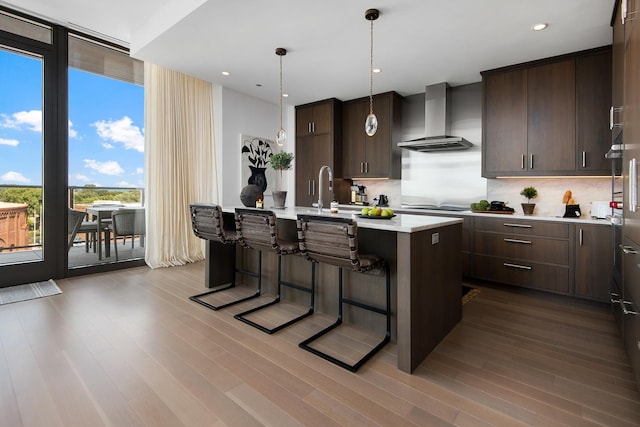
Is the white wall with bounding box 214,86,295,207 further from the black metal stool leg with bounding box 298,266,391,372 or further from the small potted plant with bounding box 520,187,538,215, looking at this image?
the small potted plant with bounding box 520,187,538,215

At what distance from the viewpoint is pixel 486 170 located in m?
4.07

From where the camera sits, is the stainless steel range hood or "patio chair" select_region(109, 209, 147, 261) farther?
the stainless steel range hood

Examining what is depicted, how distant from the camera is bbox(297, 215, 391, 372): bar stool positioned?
2029mm

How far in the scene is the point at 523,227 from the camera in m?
3.50

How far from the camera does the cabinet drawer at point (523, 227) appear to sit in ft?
10.8

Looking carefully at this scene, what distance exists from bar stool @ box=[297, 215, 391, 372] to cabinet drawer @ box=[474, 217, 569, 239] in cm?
203

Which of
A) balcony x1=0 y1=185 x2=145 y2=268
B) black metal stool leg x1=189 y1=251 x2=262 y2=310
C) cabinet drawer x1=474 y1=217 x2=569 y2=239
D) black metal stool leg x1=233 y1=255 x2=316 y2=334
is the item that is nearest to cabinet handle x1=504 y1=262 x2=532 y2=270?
cabinet drawer x1=474 y1=217 x2=569 y2=239

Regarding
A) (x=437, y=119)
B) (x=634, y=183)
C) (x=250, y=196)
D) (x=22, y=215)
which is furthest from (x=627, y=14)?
(x=22, y=215)

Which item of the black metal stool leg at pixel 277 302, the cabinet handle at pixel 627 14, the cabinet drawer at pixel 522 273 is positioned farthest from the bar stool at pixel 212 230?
the cabinet handle at pixel 627 14

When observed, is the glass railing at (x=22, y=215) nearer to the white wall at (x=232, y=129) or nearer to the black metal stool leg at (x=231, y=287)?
the white wall at (x=232, y=129)

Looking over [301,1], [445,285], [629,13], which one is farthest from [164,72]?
[629,13]

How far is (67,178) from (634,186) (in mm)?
5215

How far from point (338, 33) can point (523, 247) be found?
3.05m

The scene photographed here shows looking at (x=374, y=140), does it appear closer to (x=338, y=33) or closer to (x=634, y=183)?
(x=338, y=33)
